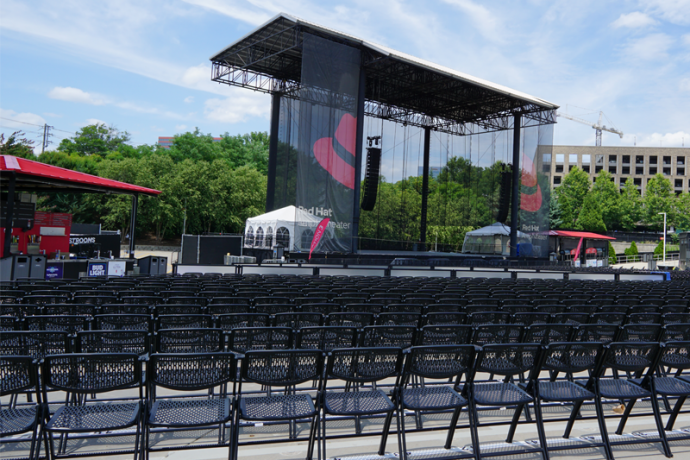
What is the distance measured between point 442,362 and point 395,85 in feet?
93.4

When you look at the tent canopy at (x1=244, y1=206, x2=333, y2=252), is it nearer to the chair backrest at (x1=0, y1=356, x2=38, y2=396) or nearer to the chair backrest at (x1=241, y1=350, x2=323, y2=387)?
the chair backrest at (x1=241, y1=350, x2=323, y2=387)

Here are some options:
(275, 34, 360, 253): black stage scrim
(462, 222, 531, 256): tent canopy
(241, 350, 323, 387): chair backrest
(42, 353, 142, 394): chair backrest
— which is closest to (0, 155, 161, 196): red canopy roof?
(275, 34, 360, 253): black stage scrim

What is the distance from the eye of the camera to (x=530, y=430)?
13.6 feet

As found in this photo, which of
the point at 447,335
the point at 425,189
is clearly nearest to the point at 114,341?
the point at 447,335

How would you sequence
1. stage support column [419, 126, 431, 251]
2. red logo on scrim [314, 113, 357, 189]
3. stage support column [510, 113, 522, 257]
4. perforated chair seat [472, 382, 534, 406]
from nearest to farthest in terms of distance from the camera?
perforated chair seat [472, 382, 534, 406] < red logo on scrim [314, 113, 357, 189] < stage support column [510, 113, 522, 257] < stage support column [419, 126, 431, 251]

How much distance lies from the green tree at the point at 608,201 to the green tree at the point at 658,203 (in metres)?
3.33

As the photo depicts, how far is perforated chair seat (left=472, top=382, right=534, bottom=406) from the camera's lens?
351 cm

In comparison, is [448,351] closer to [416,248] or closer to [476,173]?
[416,248]

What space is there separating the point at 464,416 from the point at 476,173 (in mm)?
36153

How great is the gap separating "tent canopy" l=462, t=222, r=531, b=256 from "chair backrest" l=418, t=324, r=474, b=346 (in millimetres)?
31935

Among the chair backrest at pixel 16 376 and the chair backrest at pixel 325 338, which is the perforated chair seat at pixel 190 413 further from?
the chair backrest at pixel 325 338

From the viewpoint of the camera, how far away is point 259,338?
4.19m

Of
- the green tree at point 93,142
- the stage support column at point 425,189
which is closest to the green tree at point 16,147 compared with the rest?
the green tree at point 93,142

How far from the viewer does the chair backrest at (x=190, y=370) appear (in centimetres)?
327
